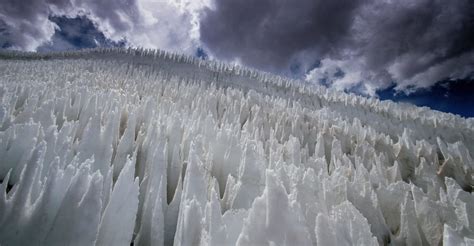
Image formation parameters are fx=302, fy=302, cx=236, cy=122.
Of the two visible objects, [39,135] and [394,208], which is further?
[39,135]

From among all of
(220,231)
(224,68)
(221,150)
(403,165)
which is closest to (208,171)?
(221,150)

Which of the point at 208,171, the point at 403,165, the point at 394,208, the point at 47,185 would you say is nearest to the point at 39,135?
the point at 47,185

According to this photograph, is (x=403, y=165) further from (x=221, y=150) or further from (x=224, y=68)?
(x=224, y=68)

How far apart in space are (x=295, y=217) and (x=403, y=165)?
219 cm

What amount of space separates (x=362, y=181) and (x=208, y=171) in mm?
963

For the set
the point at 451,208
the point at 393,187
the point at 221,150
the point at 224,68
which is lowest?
the point at 451,208

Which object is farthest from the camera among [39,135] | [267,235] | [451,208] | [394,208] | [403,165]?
[403,165]

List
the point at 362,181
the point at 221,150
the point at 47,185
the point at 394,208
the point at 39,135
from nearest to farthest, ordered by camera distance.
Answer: the point at 47,185 < the point at 394,208 < the point at 362,181 < the point at 39,135 < the point at 221,150

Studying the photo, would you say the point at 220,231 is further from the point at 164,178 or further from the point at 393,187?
the point at 393,187

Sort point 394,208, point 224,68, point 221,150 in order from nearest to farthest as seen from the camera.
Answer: point 394,208 < point 221,150 < point 224,68

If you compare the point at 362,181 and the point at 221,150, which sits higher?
the point at 221,150

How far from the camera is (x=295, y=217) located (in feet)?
3.59

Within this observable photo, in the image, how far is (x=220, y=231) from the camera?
1115mm

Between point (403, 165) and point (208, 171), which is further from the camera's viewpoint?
point (403, 165)
